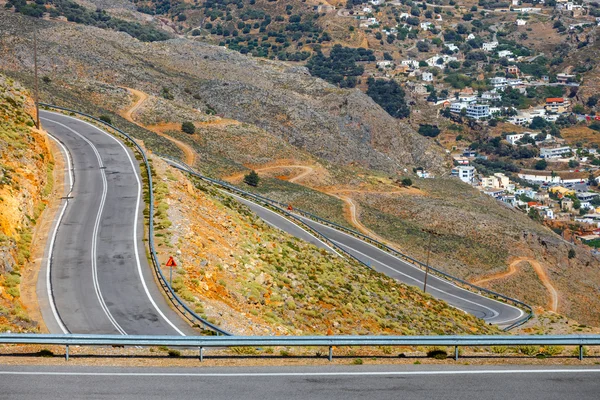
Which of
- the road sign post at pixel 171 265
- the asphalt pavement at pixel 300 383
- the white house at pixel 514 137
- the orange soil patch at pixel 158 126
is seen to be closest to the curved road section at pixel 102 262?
the road sign post at pixel 171 265

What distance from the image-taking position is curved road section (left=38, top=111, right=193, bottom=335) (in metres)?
24.9

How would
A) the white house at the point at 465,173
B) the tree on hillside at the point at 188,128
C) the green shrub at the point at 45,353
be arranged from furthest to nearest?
the white house at the point at 465,173, the tree on hillside at the point at 188,128, the green shrub at the point at 45,353

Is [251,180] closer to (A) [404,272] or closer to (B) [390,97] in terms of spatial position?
(A) [404,272]

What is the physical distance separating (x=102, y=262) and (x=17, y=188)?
20.1 ft

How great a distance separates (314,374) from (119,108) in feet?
242

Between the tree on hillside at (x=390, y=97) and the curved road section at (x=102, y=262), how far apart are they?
13584 cm

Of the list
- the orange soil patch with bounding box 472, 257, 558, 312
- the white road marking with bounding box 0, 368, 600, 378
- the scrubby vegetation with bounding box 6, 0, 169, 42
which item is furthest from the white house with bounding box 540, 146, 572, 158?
the white road marking with bounding box 0, 368, 600, 378

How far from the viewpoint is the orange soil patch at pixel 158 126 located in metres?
77.2

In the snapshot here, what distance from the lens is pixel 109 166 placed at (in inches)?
1784

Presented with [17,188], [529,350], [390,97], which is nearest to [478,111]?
[390,97]

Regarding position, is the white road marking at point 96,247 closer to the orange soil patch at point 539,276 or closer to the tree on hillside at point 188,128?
the orange soil patch at point 539,276

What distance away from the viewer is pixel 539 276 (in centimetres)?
6919

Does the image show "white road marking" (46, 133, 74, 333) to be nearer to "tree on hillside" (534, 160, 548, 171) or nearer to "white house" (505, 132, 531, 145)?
"tree on hillside" (534, 160, 548, 171)

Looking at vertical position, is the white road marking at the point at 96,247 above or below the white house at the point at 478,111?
below
